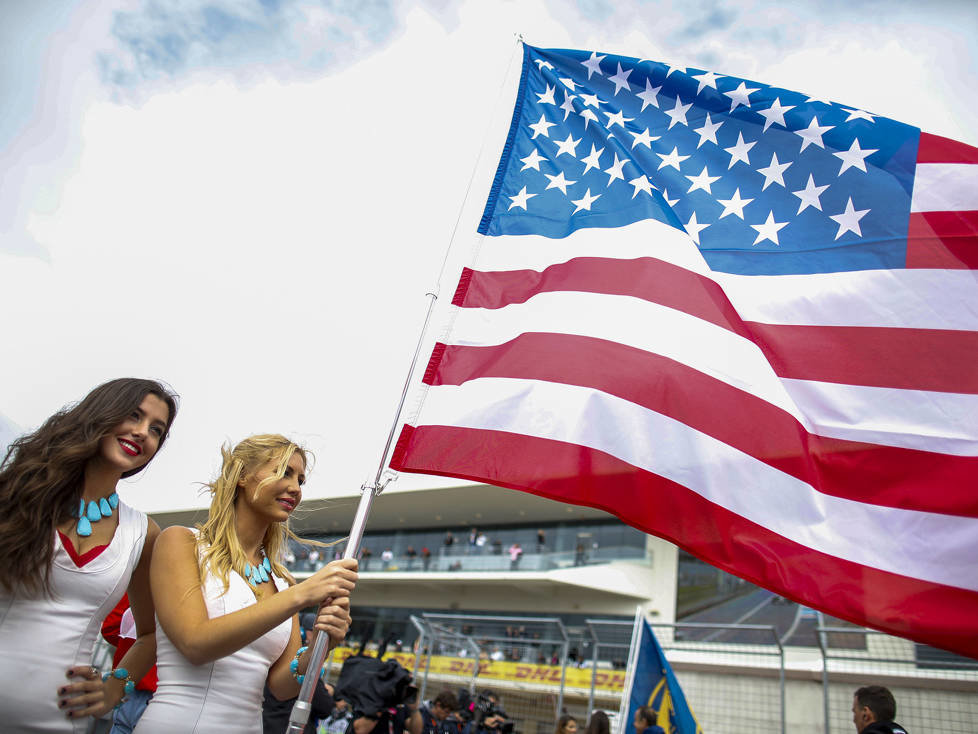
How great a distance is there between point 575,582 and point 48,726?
2366cm

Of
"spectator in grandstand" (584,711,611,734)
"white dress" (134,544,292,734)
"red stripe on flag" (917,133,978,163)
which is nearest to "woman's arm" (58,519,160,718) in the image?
"white dress" (134,544,292,734)

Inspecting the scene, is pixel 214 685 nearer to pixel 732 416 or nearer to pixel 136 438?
pixel 136 438

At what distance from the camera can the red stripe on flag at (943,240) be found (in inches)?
115

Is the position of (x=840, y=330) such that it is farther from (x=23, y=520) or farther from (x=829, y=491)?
(x=23, y=520)

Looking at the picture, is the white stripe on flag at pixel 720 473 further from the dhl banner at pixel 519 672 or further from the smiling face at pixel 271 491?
the dhl banner at pixel 519 672

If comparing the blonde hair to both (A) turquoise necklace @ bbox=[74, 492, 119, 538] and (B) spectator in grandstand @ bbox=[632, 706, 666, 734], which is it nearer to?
(A) turquoise necklace @ bbox=[74, 492, 119, 538]

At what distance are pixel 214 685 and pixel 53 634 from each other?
429mm

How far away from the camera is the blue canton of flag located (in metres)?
3.18

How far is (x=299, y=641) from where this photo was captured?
236 cm

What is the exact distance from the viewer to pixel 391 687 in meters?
4.56

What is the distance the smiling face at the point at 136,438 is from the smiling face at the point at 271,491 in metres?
0.31

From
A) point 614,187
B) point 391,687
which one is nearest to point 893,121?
point 614,187

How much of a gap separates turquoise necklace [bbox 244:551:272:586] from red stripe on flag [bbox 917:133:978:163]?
3206mm

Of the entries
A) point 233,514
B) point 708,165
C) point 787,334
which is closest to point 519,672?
point 787,334
